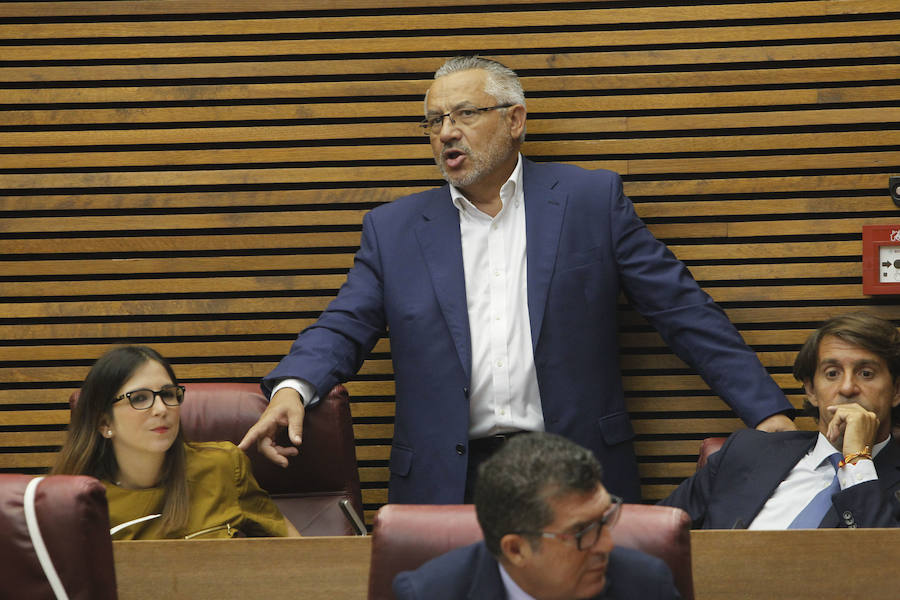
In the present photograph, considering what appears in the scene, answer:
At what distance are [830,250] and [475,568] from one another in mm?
2173

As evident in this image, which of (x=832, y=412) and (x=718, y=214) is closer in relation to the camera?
(x=832, y=412)

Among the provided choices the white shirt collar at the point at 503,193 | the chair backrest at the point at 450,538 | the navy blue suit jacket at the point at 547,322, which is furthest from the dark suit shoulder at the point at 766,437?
the chair backrest at the point at 450,538

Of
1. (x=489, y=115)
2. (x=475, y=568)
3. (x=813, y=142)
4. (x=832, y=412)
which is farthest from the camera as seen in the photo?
(x=813, y=142)

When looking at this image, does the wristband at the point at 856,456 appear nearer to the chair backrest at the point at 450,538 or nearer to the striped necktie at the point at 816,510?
the striped necktie at the point at 816,510

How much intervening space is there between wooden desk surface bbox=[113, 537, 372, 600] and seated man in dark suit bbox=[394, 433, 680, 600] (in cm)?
31

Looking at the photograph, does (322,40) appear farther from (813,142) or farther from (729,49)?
(813,142)

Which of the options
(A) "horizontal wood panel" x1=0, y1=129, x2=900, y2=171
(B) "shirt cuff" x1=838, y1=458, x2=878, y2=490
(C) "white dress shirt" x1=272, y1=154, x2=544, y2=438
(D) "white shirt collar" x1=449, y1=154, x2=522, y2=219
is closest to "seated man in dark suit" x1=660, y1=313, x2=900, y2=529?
(B) "shirt cuff" x1=838, y1=458, x2=878, y2=490

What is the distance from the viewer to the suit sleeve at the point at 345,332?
8.91ft

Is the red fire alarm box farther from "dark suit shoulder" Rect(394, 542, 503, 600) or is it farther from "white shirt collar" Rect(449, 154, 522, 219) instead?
"dark suit shoulder" Rect(394, 542, 503, 600)

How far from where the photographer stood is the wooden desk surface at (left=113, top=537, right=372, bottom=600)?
1.73m

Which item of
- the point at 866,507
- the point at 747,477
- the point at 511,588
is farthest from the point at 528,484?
the point at 747,477

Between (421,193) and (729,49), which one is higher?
(729,49)

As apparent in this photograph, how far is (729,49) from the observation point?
3.19 m

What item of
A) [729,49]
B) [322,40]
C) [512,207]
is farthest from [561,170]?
[322,40]
